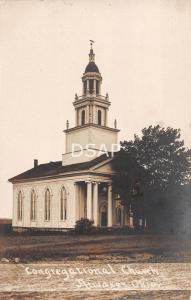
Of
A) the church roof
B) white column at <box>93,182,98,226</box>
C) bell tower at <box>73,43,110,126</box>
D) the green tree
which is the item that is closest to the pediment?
the church roof

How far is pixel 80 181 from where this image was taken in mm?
13102

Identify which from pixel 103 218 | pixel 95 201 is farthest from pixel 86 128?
pixel 103 218

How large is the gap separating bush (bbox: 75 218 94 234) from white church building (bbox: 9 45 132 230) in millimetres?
115

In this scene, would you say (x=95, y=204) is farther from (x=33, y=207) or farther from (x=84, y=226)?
(x=33, y=207)

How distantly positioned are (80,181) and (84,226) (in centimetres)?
151

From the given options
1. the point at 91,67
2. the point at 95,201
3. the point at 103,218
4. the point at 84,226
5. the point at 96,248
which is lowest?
the point at 96,248

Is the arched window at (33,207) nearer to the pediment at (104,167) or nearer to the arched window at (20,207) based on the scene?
the arched window at (20,207)

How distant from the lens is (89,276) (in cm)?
1073

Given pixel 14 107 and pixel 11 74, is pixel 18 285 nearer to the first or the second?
pixel 14 107

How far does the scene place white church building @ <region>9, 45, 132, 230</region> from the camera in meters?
11.8

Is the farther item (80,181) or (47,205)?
(80,181)

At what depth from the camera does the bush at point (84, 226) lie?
11.9m

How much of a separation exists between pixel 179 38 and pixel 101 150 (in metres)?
3.65

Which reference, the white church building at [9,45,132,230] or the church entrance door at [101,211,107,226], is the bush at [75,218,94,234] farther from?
the church entrance door at [101,211,107,226]
